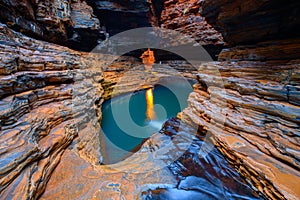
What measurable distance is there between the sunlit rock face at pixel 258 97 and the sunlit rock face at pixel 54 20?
706cm

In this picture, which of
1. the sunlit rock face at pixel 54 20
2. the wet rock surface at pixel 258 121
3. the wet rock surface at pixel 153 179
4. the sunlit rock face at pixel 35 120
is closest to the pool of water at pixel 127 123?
the sunlit rock face at pixel 35 120

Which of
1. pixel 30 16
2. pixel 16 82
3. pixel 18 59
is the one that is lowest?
pixel 16 82

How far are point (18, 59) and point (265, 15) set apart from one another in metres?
6.07

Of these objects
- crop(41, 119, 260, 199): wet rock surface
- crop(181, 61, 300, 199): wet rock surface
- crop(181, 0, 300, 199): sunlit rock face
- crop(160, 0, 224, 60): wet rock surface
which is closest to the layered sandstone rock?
crop(160, 0, 224, 60): wet rock surface

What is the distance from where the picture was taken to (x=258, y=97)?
2559 mm

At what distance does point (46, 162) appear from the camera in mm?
2131

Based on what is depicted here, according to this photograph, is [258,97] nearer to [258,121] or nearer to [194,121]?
[258,121]

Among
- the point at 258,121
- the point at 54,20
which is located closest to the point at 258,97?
the point at 258,121

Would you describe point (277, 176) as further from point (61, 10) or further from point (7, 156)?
point (61, 10)

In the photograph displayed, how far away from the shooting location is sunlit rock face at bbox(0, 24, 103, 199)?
5.58 feet

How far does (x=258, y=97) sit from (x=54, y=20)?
31.7 feet

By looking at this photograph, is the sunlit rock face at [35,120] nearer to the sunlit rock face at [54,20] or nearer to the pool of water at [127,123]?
the pool of water at [127,123]

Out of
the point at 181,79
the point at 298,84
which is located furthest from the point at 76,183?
the point at 181,79

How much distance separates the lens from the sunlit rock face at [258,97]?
1.82 m
